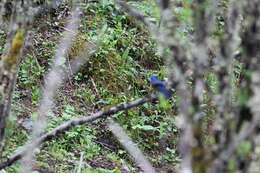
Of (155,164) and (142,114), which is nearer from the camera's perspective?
(155,164)

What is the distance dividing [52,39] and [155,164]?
1990 millimetres

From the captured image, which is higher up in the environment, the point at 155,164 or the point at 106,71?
the point at 106,71


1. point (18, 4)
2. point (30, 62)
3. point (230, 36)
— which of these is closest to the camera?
point (230, 36)

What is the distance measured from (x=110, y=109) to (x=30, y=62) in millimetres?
3019

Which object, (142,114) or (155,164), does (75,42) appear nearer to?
(142,114)

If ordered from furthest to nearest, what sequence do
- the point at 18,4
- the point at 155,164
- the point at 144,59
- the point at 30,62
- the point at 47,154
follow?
the point at 144,59 → the point at 30,62 → the point at 155,164 → the point at 47,154 → the point at 18,4

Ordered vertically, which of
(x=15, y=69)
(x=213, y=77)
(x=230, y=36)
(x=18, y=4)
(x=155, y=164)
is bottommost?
(x=155, y=164)

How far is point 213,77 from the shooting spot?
548cm

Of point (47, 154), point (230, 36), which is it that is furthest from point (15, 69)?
point (47, 154)

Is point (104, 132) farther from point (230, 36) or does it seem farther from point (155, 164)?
point (230, 36)

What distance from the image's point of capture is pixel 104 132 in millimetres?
4707

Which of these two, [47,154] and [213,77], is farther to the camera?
[213,77]

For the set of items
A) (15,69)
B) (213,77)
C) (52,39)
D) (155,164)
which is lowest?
(155,164)

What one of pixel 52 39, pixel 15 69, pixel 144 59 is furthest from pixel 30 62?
pixel 15 69
